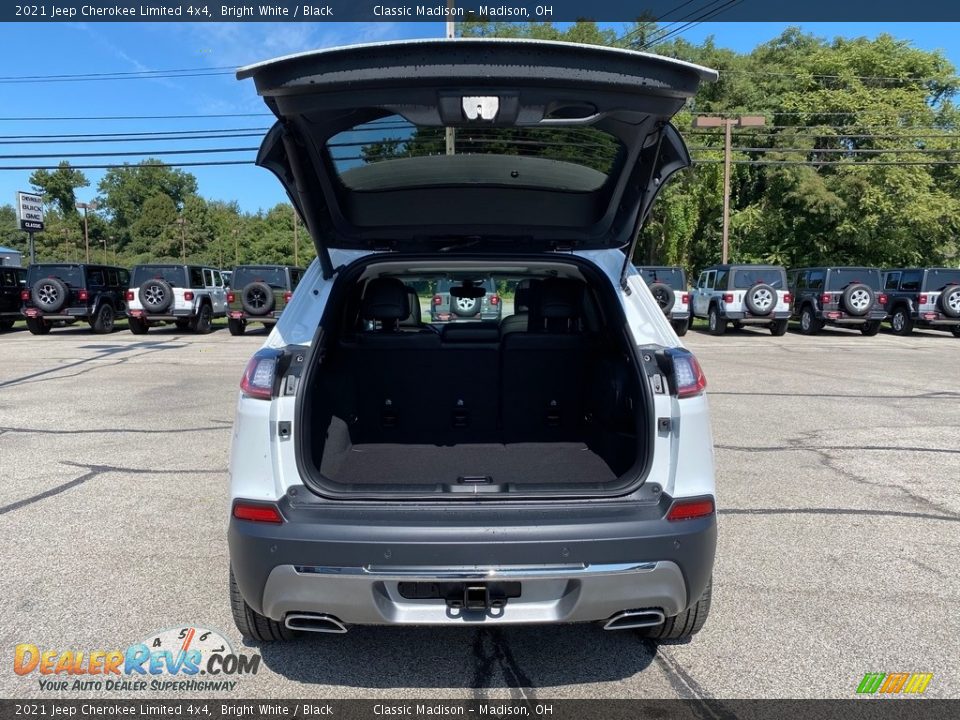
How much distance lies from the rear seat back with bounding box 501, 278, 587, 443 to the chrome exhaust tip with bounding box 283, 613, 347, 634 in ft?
5.68

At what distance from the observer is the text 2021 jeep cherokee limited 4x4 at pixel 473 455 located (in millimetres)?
2279

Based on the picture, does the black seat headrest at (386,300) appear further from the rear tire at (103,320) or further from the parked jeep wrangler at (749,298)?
the rear tire at (103,320)

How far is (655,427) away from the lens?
2.63 meters

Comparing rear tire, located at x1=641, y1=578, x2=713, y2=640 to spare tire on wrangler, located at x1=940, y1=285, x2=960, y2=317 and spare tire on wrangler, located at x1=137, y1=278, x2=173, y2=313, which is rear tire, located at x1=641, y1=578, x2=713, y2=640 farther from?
spare tire on wrangler, located at x1=940, y1=285, x2=960, y2=317

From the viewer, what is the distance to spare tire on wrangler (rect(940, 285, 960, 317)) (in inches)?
726

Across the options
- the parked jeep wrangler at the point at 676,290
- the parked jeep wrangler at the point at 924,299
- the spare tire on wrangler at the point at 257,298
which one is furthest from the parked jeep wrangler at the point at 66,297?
the parked jeep wrangler at the point at 924,299

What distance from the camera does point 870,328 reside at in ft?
64.8

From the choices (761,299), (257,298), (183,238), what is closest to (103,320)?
(257,298)

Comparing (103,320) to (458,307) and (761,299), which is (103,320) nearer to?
(458,307)

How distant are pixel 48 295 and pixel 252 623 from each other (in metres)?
19.3

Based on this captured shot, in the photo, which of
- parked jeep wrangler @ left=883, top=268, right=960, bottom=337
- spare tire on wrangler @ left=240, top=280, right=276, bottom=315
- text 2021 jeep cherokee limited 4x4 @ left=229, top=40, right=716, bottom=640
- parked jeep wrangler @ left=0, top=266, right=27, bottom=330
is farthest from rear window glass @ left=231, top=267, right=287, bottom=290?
parked jeep wrangler @ left=883, top=268, right=960, bottom=337

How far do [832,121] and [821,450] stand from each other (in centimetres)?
2672

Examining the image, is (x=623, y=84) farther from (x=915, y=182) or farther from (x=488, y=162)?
(x=915, y=182)

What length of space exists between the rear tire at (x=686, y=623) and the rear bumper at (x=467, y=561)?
42cm
